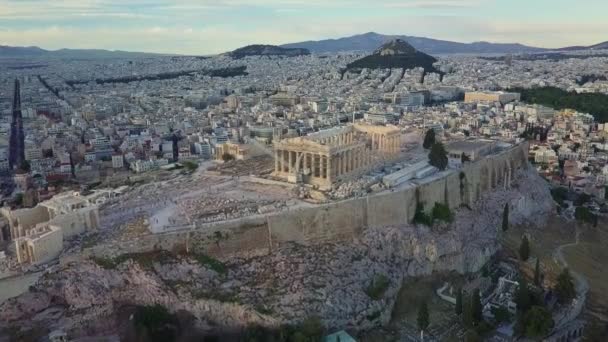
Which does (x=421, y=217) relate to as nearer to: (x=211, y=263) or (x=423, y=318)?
(x=423, y=318)

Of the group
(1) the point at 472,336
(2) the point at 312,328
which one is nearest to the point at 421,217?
(1) the point at 472,336

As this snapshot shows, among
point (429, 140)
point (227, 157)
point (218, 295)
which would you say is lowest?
point (218, 295)

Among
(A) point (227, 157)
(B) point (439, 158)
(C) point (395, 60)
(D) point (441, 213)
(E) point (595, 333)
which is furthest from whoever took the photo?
(C) point (395, 60)

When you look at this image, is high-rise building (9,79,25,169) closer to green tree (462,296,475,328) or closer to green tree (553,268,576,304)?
green tree (462,296,475,328)

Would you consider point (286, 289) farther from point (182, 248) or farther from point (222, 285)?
point (182, 248)

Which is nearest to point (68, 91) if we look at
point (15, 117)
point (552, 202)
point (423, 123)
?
point (15, 117)

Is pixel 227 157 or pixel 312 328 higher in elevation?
pixel 227 157

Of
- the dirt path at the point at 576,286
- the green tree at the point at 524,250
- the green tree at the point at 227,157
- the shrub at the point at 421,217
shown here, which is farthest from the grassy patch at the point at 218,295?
the green tree at the point at 227,157
